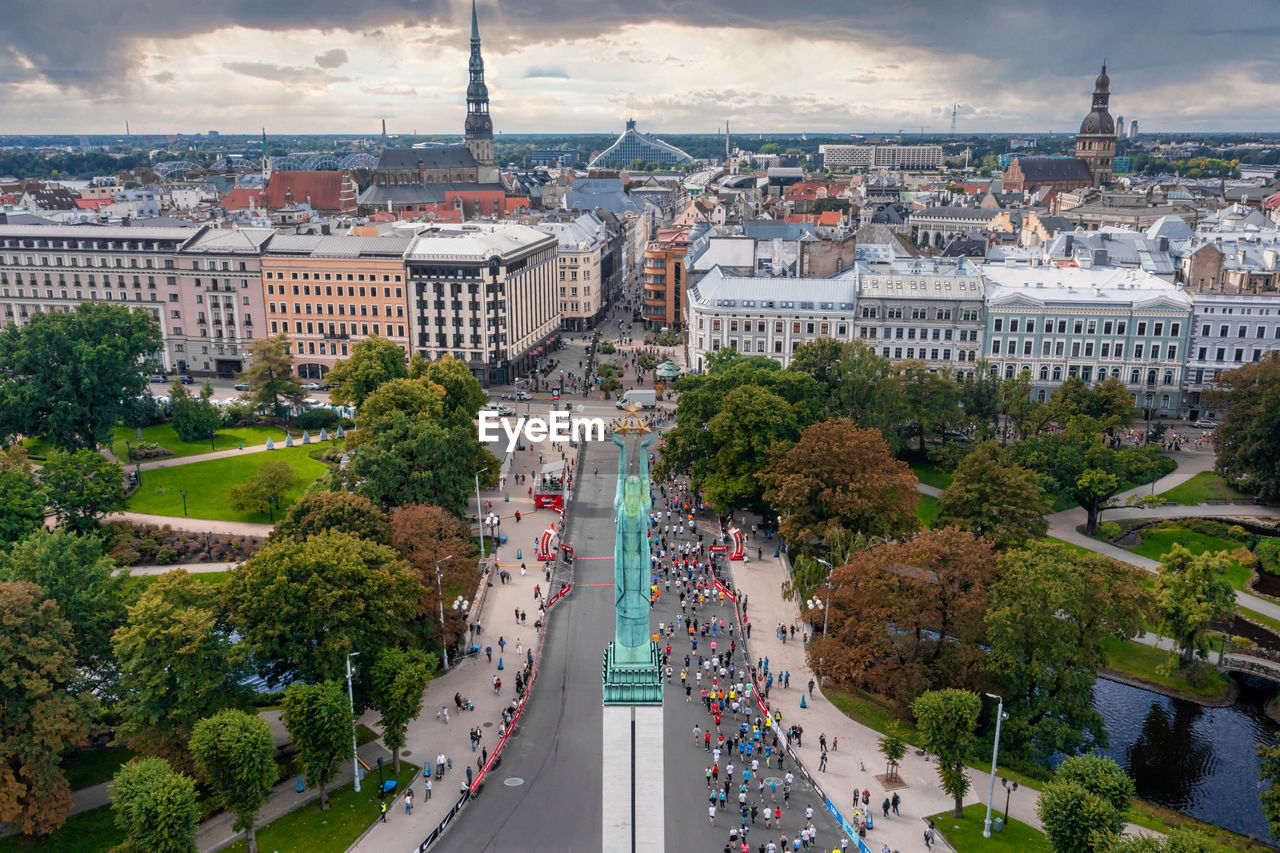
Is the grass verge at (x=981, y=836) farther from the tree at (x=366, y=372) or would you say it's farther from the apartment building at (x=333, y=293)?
the apartment building at (x=333, y=293)

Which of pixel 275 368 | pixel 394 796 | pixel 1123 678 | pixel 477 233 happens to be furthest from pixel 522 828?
pixel 477 233

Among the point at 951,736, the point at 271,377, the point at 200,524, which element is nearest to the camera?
the point at 951,736

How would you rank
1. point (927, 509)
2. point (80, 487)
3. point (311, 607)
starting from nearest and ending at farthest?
point (311, 607) → point (80, 487) → point (927, 509)

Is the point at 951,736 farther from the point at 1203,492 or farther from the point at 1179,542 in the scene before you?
the point at 1203,492

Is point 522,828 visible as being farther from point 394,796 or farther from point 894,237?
point 894,237

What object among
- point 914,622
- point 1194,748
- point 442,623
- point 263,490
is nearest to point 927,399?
point 914,622

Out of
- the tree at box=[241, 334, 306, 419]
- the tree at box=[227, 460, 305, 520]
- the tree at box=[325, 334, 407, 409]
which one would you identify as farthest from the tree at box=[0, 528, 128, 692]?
the tree at box=[241, 334, 306, 419]
